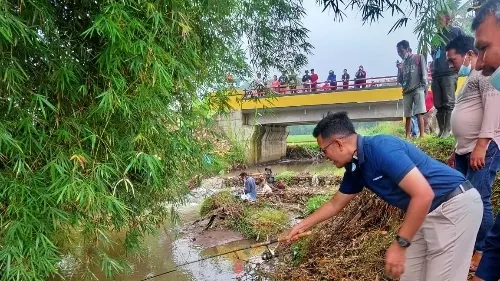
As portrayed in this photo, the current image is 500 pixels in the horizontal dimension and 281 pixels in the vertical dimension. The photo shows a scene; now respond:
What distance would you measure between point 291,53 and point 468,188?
3.61 m

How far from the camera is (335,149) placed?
214 cm

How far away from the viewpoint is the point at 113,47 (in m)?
2.63

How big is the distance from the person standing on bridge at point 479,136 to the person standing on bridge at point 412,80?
2.92 meters

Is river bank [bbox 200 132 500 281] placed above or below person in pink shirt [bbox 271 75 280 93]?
below

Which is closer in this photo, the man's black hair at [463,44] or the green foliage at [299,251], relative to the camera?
the man's black hair at [463,44]

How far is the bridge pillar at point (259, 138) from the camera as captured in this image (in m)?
20.2

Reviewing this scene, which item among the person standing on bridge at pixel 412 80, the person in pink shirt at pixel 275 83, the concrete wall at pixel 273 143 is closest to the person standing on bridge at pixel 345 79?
the concrete wall at pixel 273 143

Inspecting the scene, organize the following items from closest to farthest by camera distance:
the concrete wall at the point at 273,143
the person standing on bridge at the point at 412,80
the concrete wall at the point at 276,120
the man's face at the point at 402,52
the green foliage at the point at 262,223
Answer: the person standing on bridge at the point at 412,80
the man's face at the point at 402,52
the green foliage at the point at 262,223
the concrete wall at the point at 276,120
the concrete wall at the point at 273,143

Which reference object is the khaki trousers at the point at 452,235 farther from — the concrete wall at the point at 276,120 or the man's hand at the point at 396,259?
the concrete wall at the point at 276,120

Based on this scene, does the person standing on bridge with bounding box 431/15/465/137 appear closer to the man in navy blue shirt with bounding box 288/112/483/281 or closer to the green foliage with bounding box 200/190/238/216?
the man in navy blue shirt with bounding box 288/112/483/281

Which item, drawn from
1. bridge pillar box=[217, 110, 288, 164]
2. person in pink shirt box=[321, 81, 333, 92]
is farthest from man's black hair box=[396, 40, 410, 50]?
bridge pillar box=[217, 110, 288, 164]

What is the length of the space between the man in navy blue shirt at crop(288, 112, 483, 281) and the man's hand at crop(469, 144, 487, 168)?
0.67 meters

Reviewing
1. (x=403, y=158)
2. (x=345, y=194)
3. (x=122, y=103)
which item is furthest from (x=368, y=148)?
(x=122, y=103)

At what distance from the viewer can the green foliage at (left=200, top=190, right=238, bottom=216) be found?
979cm
